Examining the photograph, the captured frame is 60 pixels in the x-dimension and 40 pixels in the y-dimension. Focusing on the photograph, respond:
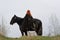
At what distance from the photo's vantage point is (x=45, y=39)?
12.1 m

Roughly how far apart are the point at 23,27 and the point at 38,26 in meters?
1.23

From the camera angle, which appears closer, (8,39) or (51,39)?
(51,39)

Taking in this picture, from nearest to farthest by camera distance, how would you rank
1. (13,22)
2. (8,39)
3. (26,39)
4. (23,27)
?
1. (26,39)
2. (8,39)
3. (23,27)
4. (13,22)

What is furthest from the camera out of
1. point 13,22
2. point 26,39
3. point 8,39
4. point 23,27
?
point 13,22

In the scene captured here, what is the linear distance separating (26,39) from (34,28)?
4.92 m

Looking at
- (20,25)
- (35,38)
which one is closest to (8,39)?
(35,38)

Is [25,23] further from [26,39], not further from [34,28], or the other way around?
[26,39]

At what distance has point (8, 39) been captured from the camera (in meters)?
13.6

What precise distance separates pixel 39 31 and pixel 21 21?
125 cm

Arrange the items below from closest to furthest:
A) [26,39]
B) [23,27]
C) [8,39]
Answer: [26,39], [8,39], [23,27]

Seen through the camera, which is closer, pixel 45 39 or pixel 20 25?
pixel 45 39

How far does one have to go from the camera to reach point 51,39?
39.5ft

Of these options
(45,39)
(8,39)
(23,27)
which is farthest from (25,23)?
(45,39)

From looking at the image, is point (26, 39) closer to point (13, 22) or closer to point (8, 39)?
point (8, 39)
